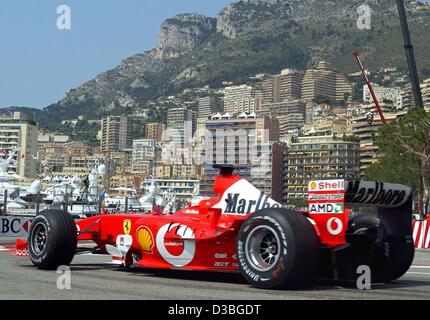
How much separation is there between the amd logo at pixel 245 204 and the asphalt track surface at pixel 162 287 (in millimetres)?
1043

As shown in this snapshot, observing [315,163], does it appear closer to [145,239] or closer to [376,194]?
[145,239]

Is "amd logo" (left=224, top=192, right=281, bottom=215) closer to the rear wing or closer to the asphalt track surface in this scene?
the rear wing

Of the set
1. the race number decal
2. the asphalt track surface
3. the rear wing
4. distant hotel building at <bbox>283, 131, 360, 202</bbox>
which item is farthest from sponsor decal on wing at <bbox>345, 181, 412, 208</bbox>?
distant hotel building at <bbox>283, 131, 360, 202</bbox>

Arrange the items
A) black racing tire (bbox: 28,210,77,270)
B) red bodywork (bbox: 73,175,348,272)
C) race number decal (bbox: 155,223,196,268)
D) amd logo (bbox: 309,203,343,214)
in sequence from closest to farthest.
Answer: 1. amd logo (bbox: 309,203,343,214)
2. red bodywork (bbox: 73,175,348,272)
3. race number decal (bbox: 155,223,196,268)
4. black racing tire (bbox: 28,210,77,270)

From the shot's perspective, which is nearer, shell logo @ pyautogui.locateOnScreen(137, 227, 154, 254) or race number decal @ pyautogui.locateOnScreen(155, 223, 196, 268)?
race number decal @ pyautogui.locateOnScreen(155, 223, 196, 268)

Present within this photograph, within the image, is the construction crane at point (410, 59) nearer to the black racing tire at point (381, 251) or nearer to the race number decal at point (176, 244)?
the black racing tire at point (381, 251)

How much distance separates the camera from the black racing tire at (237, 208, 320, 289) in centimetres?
988

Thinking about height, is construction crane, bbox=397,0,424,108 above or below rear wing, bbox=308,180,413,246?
above

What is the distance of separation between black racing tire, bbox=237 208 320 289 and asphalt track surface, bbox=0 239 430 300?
0.62 feet

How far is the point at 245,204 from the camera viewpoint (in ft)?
37.6

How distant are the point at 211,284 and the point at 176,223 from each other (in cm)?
133

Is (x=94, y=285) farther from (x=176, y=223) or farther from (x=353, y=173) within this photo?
(x=353, y=173)

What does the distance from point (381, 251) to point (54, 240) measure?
5.13 meters
